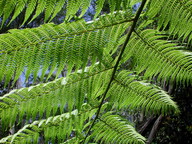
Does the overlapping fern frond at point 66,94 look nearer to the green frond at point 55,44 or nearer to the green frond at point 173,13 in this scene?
the green frond at point 55,44

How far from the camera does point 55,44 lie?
640mm

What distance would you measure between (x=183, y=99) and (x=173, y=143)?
39.1 inches

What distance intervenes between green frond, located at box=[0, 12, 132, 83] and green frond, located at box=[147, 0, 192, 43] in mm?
86

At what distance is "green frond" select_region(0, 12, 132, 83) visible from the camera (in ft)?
1.97

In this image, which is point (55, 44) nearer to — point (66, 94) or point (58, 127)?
point (66, 94)

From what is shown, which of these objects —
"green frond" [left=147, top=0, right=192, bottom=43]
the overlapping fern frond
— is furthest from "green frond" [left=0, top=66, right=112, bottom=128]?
"green frond" [left=147, top=0, right=192, bottom=43]

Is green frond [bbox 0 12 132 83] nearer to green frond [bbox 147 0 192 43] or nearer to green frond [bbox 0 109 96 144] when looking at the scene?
green frond [bbox 147 0 192 43]

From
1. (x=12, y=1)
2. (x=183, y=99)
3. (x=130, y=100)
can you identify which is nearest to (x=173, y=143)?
(x=183, y=99)

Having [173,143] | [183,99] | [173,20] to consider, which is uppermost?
[173,20]

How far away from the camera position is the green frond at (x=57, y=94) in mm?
828

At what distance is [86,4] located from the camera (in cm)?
56

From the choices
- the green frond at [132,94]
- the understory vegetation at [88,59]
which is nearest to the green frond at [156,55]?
the understory vegetation at [88,59]

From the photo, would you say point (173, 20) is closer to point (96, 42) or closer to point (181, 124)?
point (96, 42)

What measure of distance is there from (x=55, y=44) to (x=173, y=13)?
398mm
